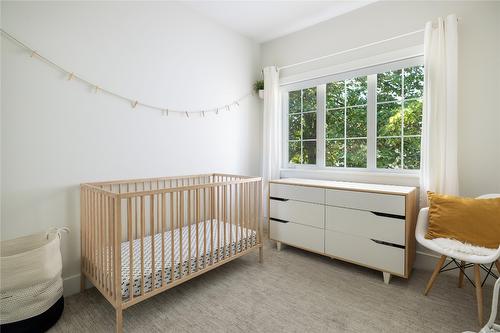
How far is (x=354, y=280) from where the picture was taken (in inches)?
85.4

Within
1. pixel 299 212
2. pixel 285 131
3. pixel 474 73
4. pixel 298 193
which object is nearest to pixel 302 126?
pixel 285 131

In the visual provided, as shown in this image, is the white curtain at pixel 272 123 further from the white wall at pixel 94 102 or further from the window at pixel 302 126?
the white wall at pixel 94 102

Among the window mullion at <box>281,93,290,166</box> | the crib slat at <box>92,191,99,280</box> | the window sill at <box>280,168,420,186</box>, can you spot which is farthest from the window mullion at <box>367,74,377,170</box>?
the crib slat at <box>92,191,99,280</box>

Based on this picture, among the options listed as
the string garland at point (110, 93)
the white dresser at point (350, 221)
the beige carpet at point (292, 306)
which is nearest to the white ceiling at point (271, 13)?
the string garland at point (110, 93)

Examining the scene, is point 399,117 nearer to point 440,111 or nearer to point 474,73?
point 440,111

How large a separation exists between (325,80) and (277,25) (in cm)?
89

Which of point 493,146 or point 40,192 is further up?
point 493,146

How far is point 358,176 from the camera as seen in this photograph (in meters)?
2.77

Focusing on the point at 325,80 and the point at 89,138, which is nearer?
the point at 89,138

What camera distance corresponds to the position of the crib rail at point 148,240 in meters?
1.52

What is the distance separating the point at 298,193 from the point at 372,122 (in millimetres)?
1110

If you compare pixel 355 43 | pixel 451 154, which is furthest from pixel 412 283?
pixel 355 43

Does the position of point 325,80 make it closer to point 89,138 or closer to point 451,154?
point 451,154

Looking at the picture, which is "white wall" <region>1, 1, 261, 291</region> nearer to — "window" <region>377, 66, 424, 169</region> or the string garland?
the string garland
